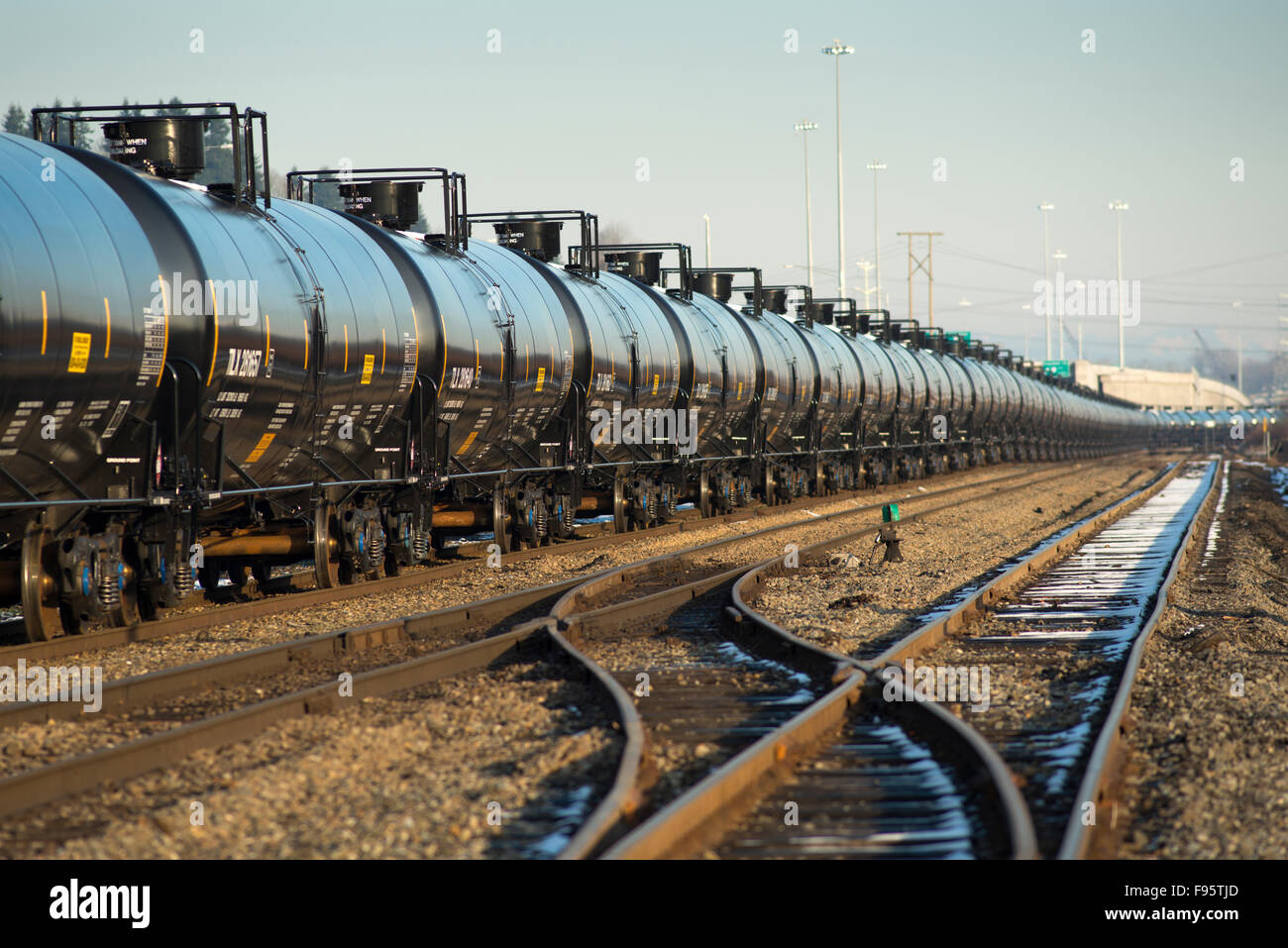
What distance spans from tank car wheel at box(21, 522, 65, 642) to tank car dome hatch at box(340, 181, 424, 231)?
25.3ft

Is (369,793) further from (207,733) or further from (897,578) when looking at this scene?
(897,578)

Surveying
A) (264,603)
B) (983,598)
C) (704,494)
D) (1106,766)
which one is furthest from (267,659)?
(704,494)

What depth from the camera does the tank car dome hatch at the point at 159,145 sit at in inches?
486

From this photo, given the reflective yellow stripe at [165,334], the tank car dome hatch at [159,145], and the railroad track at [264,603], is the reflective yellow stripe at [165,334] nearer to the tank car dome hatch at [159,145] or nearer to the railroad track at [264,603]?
the tank car dome hatch at [159,145]

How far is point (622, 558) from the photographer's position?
18609mm

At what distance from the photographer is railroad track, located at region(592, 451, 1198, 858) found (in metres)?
5.60

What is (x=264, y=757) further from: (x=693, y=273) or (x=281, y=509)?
(x=693, y=273)

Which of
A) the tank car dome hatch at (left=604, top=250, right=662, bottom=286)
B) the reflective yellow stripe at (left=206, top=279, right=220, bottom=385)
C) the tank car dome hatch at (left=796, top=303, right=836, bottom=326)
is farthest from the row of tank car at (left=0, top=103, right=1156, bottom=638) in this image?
the tank car dome hatch at (left=796, top=303, right=836, bottom=326)

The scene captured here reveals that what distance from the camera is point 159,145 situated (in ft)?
40.8

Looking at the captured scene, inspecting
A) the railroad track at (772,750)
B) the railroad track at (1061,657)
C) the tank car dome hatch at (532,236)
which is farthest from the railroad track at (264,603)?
the railroad track at (1061,657)

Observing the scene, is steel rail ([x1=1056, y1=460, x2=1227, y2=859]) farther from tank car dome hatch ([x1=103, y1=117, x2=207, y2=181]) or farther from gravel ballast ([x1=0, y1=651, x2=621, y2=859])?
tank car dome hatch ([x1=103, y1=117, x2=207, y2=181])

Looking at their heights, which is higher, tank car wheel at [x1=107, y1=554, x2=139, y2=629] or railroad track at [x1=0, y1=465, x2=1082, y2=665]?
tank car wheel at [x1=107, y1=554, x2=139, y2=629]

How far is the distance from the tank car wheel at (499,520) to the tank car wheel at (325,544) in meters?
3.65
